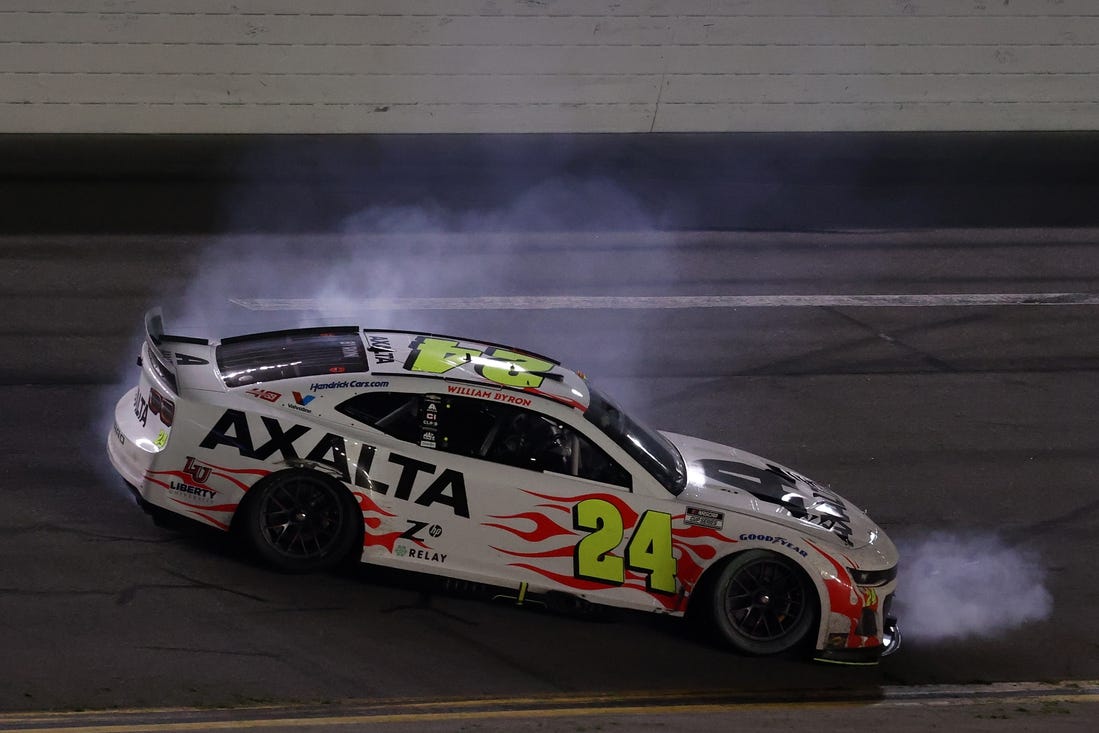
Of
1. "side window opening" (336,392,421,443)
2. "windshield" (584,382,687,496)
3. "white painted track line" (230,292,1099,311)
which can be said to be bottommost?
"side window opening" (336,392,421,443)

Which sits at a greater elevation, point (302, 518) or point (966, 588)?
point (966, 588)

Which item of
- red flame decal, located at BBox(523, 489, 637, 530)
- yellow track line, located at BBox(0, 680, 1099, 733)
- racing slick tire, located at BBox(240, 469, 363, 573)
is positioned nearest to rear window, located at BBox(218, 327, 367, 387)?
Answer: racing slick tire, located at BBox(240, 469, 363, 573)

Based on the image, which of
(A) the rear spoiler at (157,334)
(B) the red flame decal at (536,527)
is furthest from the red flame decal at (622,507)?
(A) the rear spoiler at (157,334)

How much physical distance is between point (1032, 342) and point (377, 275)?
20.6 ft

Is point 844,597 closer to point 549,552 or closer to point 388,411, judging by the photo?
point 549,552

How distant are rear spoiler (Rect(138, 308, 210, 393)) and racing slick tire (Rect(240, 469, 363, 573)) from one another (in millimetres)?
809

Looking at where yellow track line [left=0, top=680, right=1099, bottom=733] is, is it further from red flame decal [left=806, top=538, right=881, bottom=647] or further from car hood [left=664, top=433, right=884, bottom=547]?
car hood [left=664, top=433, right=884, bottom=547]

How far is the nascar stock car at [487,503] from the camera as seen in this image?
762 centimetres

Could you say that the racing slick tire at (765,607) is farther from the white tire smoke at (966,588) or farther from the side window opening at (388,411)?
the side window opening at (388,411)

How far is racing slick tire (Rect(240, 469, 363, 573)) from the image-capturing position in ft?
25.1

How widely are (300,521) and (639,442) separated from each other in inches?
78.4

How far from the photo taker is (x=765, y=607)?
7.75m

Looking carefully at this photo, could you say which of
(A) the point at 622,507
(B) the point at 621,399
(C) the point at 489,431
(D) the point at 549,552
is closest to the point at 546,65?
(B) the point at 621,399

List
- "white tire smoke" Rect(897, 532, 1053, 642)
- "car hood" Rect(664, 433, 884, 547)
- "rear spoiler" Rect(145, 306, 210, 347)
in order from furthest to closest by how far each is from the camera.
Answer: "white tire smoke" Rect(897, 532, 1053, 642), "rear spoiler" Rect(145, 306, 210, 347), "car hood" Rect(664, 433, 884, 547)
